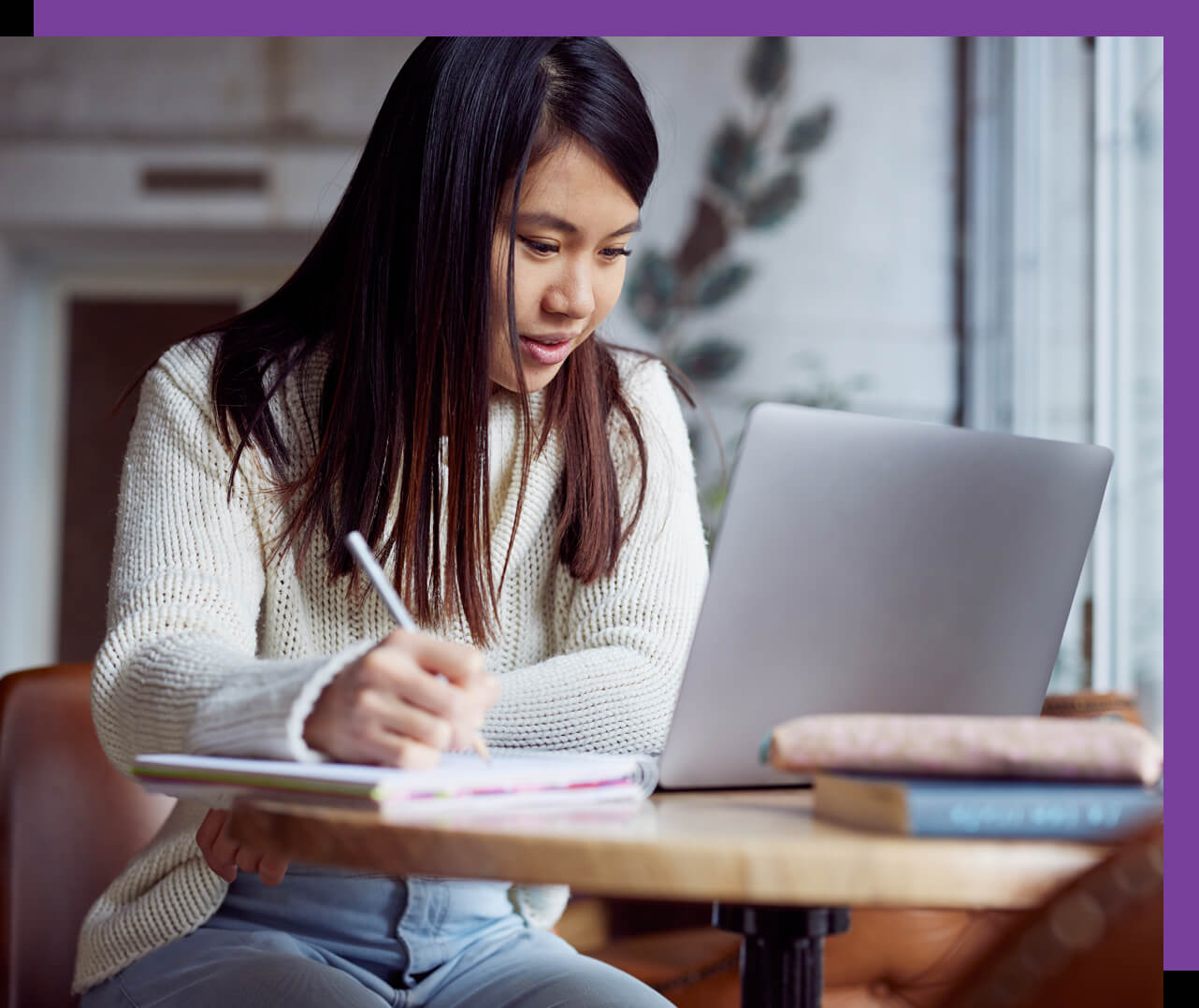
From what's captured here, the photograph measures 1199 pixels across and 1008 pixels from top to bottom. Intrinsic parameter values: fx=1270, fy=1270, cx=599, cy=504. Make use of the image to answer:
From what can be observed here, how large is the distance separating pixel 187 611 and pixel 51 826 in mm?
611

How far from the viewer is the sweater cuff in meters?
0.65

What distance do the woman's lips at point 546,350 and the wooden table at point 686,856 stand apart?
0.58 meters

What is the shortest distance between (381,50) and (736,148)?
109 centimetres

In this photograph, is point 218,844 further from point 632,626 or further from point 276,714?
point 632,626

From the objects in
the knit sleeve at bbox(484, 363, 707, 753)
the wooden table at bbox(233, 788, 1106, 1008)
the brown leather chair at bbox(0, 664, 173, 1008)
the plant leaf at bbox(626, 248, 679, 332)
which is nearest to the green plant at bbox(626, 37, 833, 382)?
the plant leaf at bbox(626, 248, 679, 332)

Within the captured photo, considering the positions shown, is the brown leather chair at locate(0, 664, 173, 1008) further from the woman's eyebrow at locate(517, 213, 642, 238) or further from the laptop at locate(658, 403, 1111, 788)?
the laptop at locate(658, 403, 1111, 788)

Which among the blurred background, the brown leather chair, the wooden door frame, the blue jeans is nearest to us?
the blue jeans

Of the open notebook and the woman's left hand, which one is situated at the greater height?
the open notebook

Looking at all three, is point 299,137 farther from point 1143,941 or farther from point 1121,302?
point 1143,941

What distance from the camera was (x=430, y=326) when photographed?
3.56ft

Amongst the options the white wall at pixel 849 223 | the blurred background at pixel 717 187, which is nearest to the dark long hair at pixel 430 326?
the blurred background at pixel 717 187

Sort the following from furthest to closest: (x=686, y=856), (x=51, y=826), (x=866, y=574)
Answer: (x=51, y=826) < (x=866, y=574) < (x=686, y=856)
